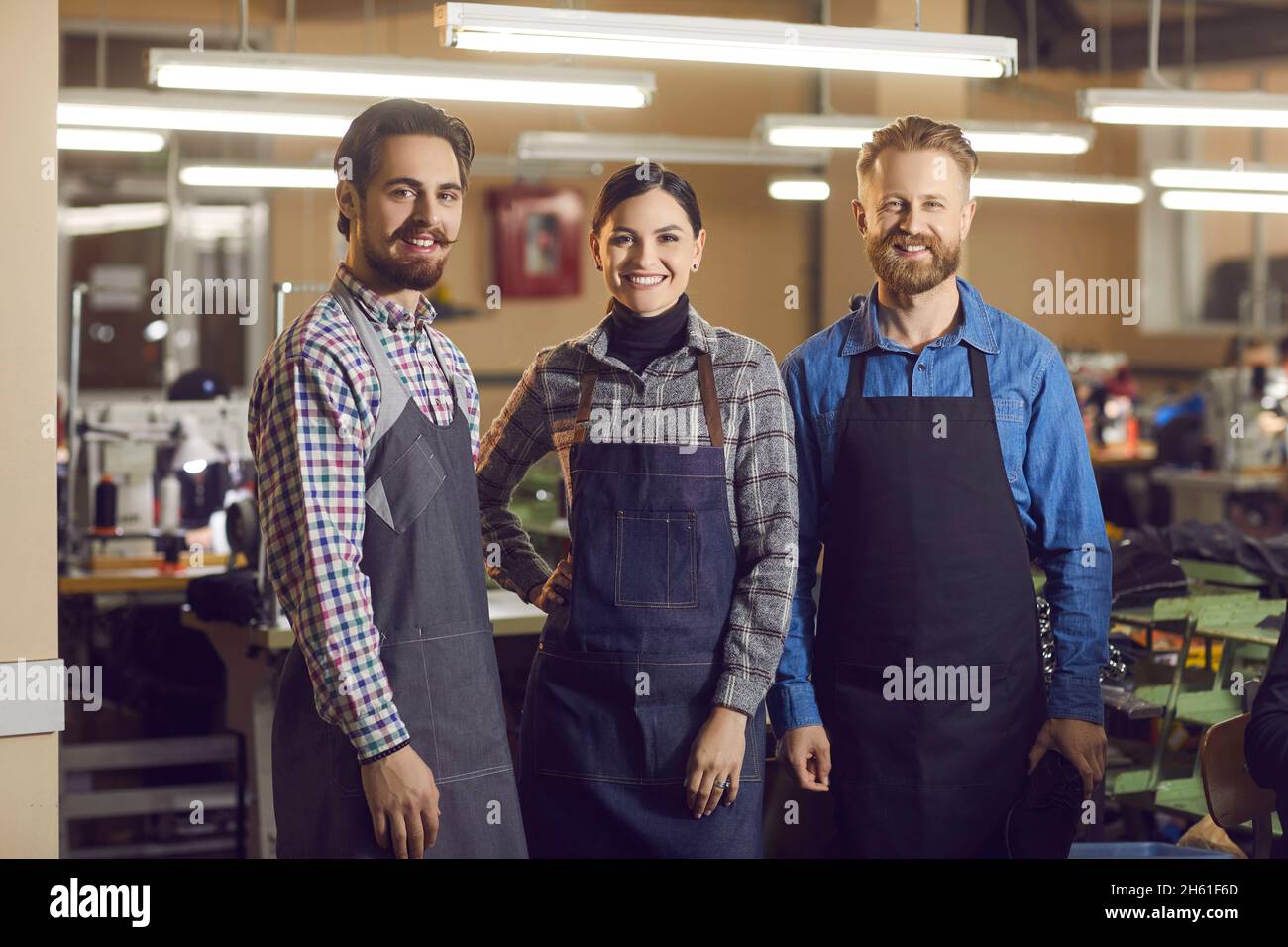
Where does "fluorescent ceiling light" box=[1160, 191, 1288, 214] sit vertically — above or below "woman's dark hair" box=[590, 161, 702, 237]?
above

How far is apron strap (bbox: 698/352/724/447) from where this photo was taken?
96.4 inches

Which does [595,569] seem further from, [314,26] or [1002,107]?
[1002,107]

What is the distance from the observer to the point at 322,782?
2270 mm

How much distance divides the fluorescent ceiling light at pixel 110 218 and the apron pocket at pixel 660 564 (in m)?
7.78

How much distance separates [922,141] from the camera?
101 inches

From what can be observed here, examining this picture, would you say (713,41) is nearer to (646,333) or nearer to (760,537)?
(646,333)

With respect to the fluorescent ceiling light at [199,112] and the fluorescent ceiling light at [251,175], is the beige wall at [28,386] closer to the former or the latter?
the fluorescent ceiling light at [199,112]

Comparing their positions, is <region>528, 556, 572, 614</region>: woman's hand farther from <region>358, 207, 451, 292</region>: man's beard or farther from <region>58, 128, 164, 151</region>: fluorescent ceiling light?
<region>58, 128, 164, 151</region>: fluorescent ceiling light

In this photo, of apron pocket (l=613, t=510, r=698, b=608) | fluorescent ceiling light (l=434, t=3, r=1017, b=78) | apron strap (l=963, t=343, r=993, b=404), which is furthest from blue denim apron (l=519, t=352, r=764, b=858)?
fluorescent ceiling light (l=434, t=3, r=1017, b=78)

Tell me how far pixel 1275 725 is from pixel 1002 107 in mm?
9459

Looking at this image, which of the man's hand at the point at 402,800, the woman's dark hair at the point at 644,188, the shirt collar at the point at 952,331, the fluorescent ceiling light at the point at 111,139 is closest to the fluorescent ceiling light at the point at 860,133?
the fluorescent ceiling light at the point at 111,139

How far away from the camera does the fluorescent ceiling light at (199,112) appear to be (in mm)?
4871

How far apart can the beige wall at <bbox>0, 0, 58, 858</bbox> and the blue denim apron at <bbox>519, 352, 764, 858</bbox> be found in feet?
2.81
